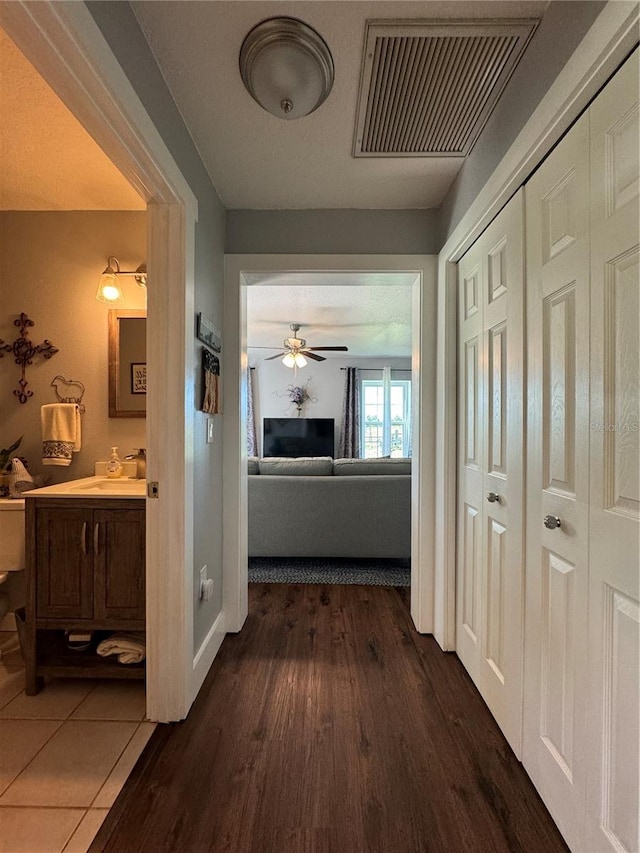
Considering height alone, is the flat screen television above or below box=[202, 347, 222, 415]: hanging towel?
below

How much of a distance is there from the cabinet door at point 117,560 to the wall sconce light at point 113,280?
49.1 inches

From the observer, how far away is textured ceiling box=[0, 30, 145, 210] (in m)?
1.61

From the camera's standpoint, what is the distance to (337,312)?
4.94 m

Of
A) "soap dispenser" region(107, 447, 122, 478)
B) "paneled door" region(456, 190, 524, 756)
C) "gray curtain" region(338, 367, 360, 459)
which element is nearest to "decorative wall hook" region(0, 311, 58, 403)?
"soap dispenser" region(107, 447, 122, 478)

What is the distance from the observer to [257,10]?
130 centimetres

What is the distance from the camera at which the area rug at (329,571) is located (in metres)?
3.30

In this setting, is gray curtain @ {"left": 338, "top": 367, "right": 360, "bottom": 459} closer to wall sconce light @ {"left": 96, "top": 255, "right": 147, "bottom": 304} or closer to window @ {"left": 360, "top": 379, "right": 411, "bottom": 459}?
window @ {"left": 360, "top": 379, "right": 411, "bottom": 459}

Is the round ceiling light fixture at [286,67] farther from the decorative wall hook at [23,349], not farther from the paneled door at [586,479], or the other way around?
the decorative wall hook at [23,349]

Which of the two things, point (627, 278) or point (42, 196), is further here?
point (42, 196)

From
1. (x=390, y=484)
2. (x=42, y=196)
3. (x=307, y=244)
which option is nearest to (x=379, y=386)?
(x=390, y=484)

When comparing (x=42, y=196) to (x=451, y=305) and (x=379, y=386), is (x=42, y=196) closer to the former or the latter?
(x=451, y=305)

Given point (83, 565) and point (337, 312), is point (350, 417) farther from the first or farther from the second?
point (83, 565)

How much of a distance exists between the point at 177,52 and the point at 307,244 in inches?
44.1

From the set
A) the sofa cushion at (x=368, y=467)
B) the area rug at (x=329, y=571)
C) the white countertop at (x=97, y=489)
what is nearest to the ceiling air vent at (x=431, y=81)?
the white countertop at (x=97, y=489)
